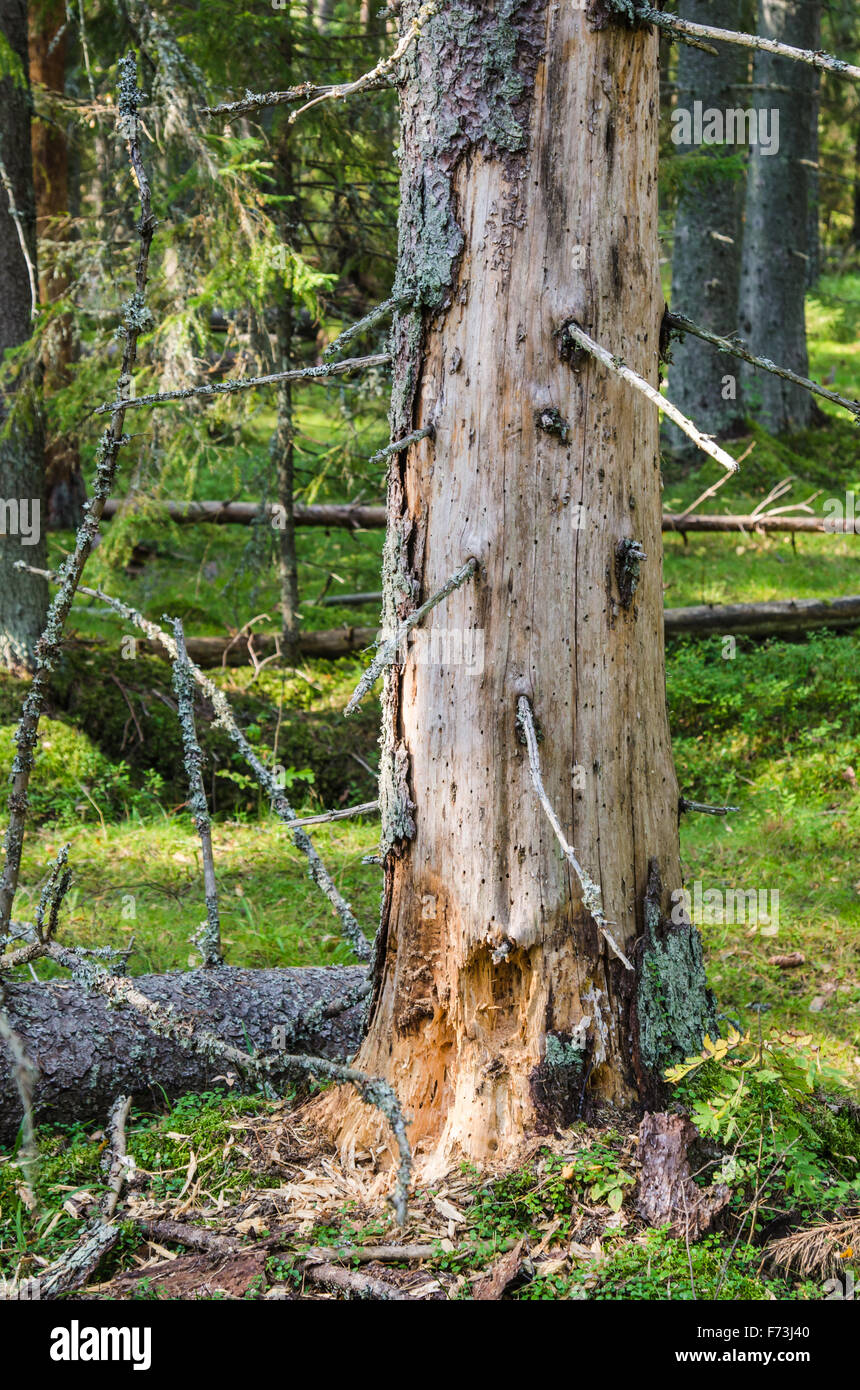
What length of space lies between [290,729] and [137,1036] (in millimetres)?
3897

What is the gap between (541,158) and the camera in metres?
2.77

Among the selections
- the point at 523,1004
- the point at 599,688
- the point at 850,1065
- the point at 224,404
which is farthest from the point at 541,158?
the point at 224,404

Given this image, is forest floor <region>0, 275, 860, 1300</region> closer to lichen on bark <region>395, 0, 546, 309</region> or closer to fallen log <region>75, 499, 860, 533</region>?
fallen log <region>75, 499, 860, 533</region>

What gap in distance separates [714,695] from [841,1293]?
17.6ft

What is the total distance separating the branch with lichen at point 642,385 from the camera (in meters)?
2.10

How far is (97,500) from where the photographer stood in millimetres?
2723

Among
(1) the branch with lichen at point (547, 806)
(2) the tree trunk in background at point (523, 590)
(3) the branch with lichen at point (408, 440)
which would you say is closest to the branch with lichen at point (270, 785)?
(2) the tree trunk in background at point (523, 590)

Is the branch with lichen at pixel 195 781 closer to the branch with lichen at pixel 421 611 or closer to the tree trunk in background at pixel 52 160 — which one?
the branch with lichen at pixel 421 611

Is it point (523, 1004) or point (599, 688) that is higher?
point (599, 688)

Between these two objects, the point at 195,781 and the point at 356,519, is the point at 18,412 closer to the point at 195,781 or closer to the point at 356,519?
the point at 356,519

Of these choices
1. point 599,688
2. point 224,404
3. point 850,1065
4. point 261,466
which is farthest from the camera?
point 261,466

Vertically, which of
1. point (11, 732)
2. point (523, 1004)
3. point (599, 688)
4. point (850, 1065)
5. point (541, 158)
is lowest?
point (850, 1065)

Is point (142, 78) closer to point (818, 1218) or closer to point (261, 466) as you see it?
point (261, 466)
